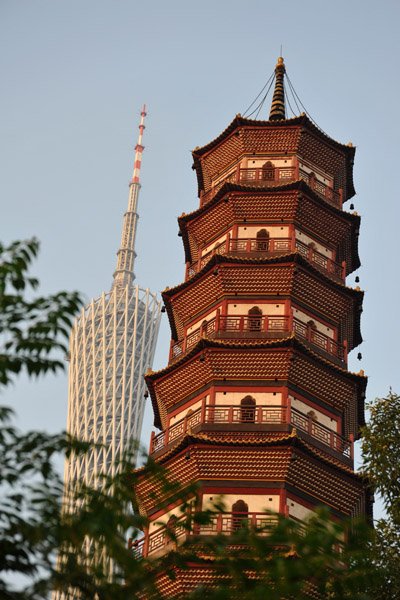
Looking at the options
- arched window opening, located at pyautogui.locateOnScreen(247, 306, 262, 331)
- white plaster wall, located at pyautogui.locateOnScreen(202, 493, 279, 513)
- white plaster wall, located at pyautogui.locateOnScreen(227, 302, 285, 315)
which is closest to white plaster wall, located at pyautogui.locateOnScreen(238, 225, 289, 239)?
white plaster wall, located at pyautogui.locateOnScreen(227, 302, 285, 315)

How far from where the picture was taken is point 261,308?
103 ft

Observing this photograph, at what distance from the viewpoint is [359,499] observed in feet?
90.7

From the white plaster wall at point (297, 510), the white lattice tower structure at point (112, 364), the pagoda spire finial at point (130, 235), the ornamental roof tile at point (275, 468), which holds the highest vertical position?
the pagoda spire finial at point (130, 235)

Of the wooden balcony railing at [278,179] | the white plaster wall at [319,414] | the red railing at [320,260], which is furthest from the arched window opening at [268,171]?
the white plaster wall at [319,414]

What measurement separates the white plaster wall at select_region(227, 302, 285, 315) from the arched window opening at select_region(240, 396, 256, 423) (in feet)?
11.5

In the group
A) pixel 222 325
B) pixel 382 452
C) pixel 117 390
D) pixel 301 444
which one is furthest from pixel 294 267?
pixel 117 390

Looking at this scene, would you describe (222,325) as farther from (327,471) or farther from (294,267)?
(327,471)

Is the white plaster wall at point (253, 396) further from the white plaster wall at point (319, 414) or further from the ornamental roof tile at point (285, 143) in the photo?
the ornamental roof tile at point (285, 143)

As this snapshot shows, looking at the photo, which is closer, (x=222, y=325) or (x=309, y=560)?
(x=309, y=560)

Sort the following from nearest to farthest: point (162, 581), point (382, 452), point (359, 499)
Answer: point (382, 452) < point (162, 581) < point (359, 499)

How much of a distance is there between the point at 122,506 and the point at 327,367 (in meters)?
19.7

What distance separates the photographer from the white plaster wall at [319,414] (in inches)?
1141

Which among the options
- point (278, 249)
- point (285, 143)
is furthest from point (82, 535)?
point (285, 143)

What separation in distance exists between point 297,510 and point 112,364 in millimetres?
Result: 102635
